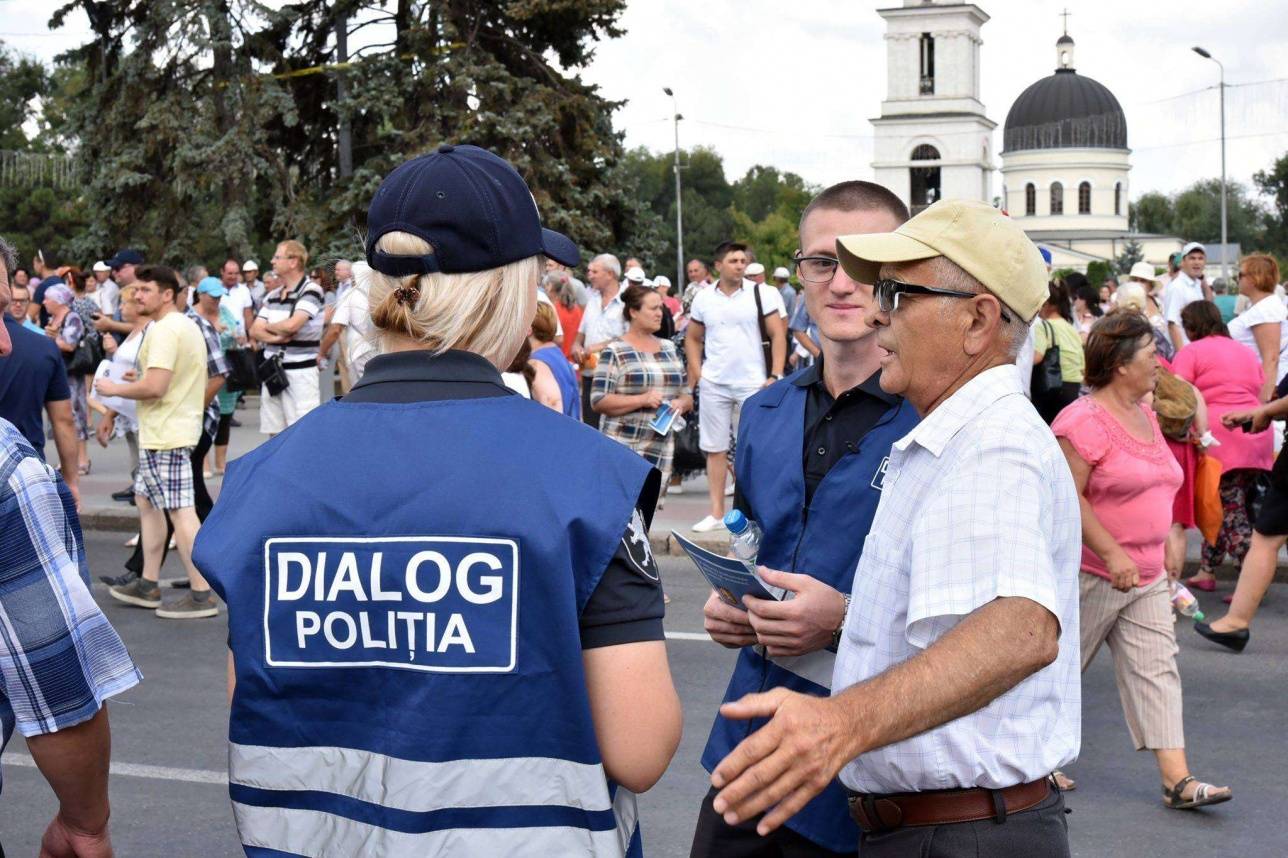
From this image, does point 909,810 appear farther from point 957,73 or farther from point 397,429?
point 957,73

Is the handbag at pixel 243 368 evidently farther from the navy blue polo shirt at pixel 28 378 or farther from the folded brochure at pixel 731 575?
the folded brochure at pixel 731 575

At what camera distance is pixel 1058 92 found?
11894 centimetres

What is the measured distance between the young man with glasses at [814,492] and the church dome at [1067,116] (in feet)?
405

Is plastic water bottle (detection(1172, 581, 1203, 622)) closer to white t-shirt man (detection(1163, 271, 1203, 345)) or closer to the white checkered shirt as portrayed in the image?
the white checkered shirt

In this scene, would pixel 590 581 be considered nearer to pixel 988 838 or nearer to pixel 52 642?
pixel 988 838

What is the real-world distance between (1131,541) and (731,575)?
3.08 meters

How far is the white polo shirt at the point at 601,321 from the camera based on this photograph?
13172 millimetres

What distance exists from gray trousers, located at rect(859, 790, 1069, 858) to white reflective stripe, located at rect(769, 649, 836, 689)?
1.62 feet

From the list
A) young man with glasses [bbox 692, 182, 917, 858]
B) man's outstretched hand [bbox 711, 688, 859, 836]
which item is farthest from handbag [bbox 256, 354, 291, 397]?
man's outstretched hand [bbox 711, 688, 859, 836]

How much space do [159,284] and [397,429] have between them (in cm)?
690

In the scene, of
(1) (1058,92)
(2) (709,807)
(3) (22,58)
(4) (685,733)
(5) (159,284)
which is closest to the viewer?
(2) (709,807)

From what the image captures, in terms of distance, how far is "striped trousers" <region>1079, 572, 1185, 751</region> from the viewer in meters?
5.16

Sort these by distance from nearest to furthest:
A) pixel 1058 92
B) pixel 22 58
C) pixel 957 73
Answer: pixel 22 58 < pixel 957 73 < pixel 1058 92

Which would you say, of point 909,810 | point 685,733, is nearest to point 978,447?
point 909,810
